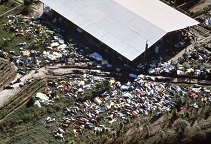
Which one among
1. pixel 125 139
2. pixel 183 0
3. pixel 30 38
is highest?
pixel 183 0

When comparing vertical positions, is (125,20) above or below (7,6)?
above

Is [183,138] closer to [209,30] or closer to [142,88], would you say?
[142,88]

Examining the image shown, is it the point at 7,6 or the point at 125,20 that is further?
the point at 7,6

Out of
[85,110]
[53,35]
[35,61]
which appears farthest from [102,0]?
[85,110]

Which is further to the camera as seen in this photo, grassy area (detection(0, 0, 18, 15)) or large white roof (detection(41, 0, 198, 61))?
grassy area (detection(0, 0, 18, 15))

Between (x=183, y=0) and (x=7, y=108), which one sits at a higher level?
(x=183, y=0)

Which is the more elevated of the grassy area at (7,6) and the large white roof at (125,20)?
the large white roof at (125,20)

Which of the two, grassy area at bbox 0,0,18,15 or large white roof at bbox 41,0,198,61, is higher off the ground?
large white roof at bbox 41,0,198,61

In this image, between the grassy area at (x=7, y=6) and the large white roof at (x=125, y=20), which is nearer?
the large white roof at (x=125, y=20)
